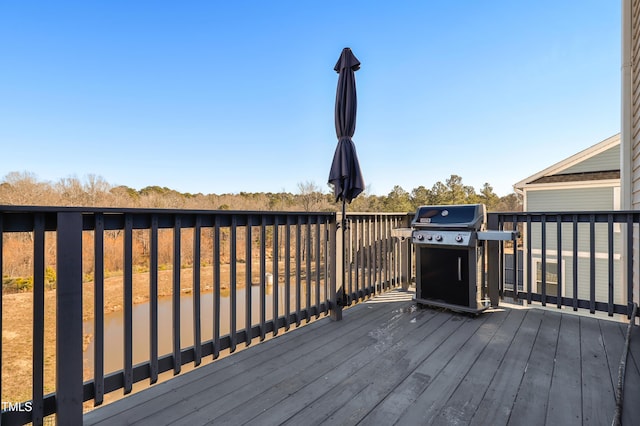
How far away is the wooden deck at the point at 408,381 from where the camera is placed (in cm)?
147

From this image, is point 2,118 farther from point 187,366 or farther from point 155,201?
point 187,366

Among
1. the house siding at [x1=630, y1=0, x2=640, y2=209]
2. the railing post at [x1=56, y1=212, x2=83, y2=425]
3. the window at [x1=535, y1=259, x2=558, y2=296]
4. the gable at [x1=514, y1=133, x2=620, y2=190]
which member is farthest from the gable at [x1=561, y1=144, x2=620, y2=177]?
the railing post at [x1=56, y1=212, x2=83, y2=425]

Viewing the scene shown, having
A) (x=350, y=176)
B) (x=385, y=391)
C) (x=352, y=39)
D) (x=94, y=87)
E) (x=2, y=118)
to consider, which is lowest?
(x=385, y=391)

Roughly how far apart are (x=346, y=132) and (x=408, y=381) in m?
2.26

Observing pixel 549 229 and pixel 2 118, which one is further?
pixel 2 118

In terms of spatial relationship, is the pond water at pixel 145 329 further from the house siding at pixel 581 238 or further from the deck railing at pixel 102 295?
the deck railing at pixel 102 295

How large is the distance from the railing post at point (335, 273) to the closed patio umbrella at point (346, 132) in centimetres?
6

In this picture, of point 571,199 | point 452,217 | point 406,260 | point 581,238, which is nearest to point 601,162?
point 571,199

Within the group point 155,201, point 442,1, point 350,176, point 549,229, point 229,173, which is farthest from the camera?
point 229,173

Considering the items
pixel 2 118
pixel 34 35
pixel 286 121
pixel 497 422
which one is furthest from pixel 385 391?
pixel 2 118

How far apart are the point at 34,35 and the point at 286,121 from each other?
17.7 meters

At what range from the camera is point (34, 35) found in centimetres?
1925

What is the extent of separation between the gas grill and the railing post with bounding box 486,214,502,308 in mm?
119

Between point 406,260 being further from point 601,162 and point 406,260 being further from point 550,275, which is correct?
point 550,275
